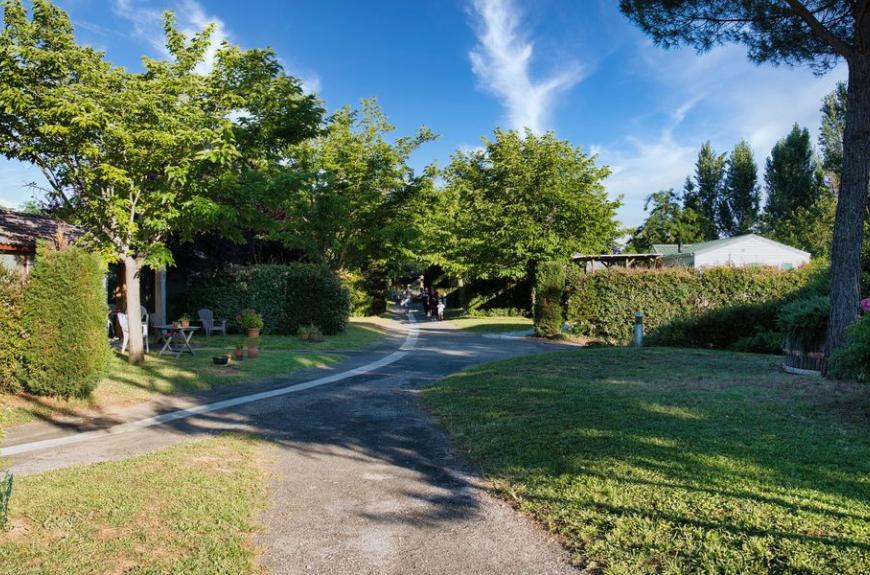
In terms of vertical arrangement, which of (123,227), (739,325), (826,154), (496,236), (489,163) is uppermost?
(826,154)

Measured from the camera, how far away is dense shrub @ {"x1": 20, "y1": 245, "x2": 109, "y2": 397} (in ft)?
26.8

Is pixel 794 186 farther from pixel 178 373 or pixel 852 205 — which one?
pixel 178 373

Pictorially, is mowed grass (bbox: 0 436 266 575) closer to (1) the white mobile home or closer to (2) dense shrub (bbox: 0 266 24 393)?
(2) dense shrub (bbox: 0 266 24 393)

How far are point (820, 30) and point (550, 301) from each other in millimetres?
12286

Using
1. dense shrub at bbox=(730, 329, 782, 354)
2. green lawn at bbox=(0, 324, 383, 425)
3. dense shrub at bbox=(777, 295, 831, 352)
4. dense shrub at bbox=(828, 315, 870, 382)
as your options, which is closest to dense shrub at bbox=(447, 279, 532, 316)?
green lawn at bbox=(0, 324, 383, 425)

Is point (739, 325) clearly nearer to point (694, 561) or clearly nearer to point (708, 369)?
point (708, 369)

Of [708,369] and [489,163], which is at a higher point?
[489,163]

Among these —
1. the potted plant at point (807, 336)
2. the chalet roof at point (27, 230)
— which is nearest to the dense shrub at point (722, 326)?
the potted plant at point (807, 336)

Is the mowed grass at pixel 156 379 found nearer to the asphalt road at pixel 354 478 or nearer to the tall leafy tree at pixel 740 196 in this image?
the asphalt road at pixel 354 478

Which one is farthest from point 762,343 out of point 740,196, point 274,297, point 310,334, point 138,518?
point 740,196

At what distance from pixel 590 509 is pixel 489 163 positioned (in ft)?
103

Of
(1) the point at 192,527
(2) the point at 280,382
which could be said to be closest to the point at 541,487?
(1) the point at 192,527

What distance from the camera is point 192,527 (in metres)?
3.78

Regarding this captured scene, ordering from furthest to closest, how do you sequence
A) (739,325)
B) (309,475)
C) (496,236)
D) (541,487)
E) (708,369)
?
(496,236) → (739,325) → (708,369) → (309,475) → (541,487)
